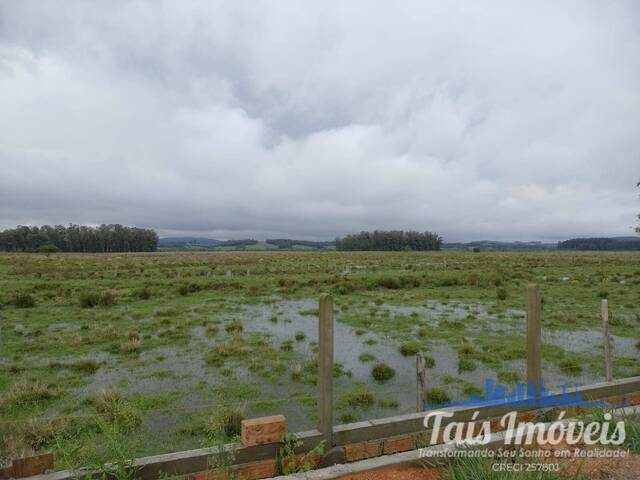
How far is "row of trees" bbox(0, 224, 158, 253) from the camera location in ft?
420

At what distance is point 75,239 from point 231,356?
13969 centimetres

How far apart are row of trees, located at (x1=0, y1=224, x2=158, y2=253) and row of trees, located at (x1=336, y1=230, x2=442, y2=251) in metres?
73.3

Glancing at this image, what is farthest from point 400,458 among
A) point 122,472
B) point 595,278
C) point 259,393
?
point 595,278

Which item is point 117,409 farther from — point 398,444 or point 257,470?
point 398,444

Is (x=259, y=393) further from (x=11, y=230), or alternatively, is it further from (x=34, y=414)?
(x=11, y=230)

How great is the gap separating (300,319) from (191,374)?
7.77 metres

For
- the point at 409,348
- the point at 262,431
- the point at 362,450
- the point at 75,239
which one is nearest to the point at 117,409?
the point at 262,431

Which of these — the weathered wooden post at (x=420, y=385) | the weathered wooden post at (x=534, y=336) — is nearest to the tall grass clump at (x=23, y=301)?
the weathered wooden post at (x=420, y=385)

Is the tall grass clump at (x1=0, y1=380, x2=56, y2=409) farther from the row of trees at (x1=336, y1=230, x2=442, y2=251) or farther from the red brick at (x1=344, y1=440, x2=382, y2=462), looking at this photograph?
the row of trees at (x1=336, y1=230, x2=442, y2=251)

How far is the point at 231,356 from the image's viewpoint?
12.2 meters

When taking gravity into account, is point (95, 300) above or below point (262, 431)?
below

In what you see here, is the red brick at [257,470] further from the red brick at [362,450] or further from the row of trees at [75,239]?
the row of trees at [75,239]

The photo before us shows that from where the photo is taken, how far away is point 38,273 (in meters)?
35.0

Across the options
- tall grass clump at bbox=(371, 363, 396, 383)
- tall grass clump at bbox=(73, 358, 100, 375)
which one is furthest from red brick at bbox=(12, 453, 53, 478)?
tall grass clump at bbox=(371, 363, 396, 383)
